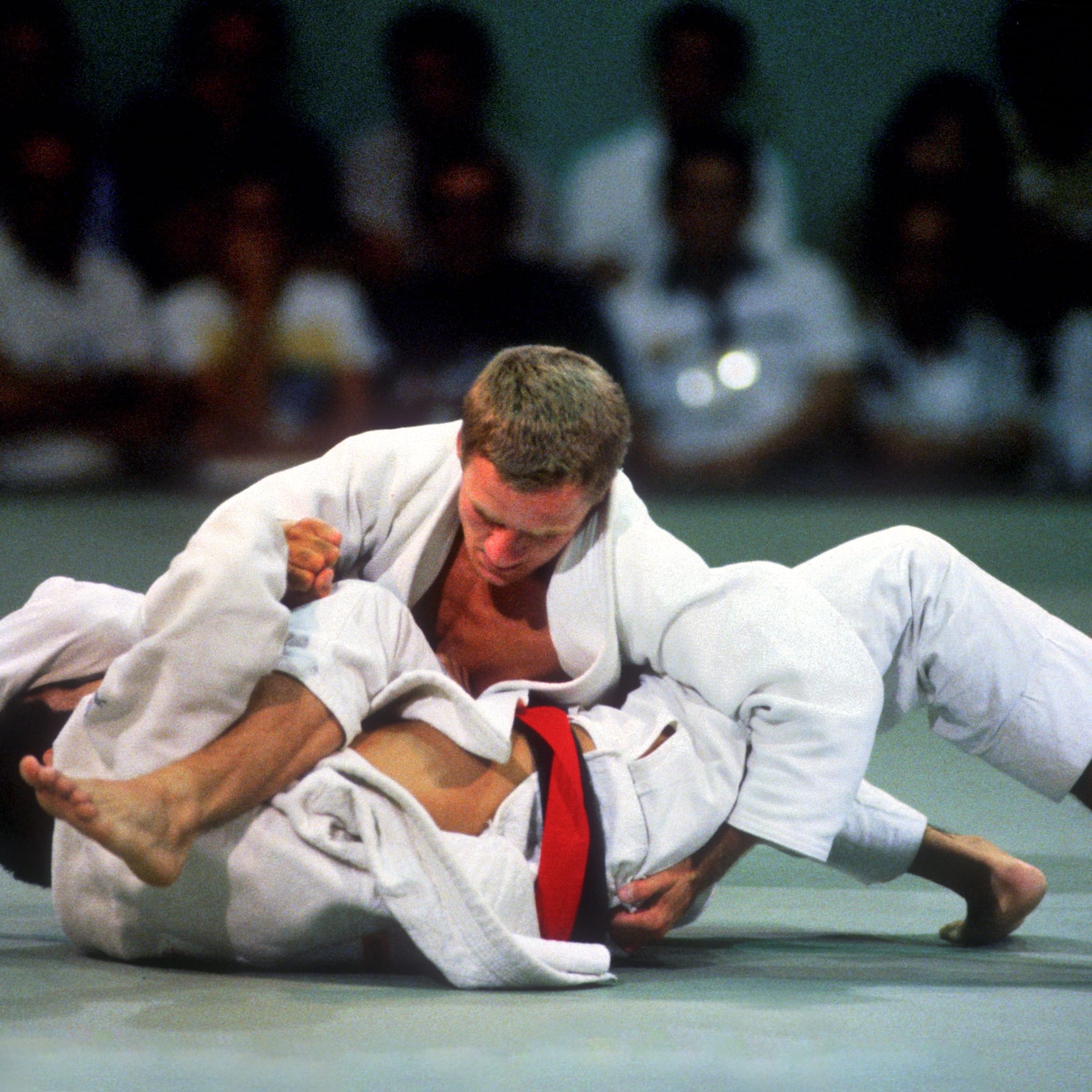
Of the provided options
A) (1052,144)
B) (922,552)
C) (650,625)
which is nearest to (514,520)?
(650,625)

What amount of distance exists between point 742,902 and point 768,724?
17.7 inches

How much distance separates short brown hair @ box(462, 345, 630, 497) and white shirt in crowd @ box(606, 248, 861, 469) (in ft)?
9.47

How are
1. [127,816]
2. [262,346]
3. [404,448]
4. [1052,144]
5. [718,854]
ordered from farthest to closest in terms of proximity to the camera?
[1052,144], [262,346], [404,448], [718,854], [127,816]

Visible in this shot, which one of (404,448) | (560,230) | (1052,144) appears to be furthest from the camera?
(1052,144)

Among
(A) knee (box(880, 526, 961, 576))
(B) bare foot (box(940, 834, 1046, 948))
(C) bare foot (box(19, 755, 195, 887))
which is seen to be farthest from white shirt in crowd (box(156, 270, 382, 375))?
(C) bare foot (box(19, 755, 195, 887))

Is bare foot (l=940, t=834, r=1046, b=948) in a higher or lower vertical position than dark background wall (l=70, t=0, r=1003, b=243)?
lower

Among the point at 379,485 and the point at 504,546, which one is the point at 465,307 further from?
the point at 504,546

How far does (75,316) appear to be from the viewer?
183 inches

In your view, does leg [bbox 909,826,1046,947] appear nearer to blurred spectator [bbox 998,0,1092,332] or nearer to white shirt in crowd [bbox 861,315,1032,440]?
white shirt in crowd [bbox 861,315,1032,440]

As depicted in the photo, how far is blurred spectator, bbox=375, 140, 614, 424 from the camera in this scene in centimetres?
454

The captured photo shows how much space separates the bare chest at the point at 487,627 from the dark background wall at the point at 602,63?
3325 millimetres

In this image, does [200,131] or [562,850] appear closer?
[562,850]

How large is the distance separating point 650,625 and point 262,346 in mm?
3245

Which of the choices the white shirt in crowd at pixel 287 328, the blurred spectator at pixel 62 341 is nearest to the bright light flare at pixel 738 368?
the white shirt in crowd at pixel 287 328
